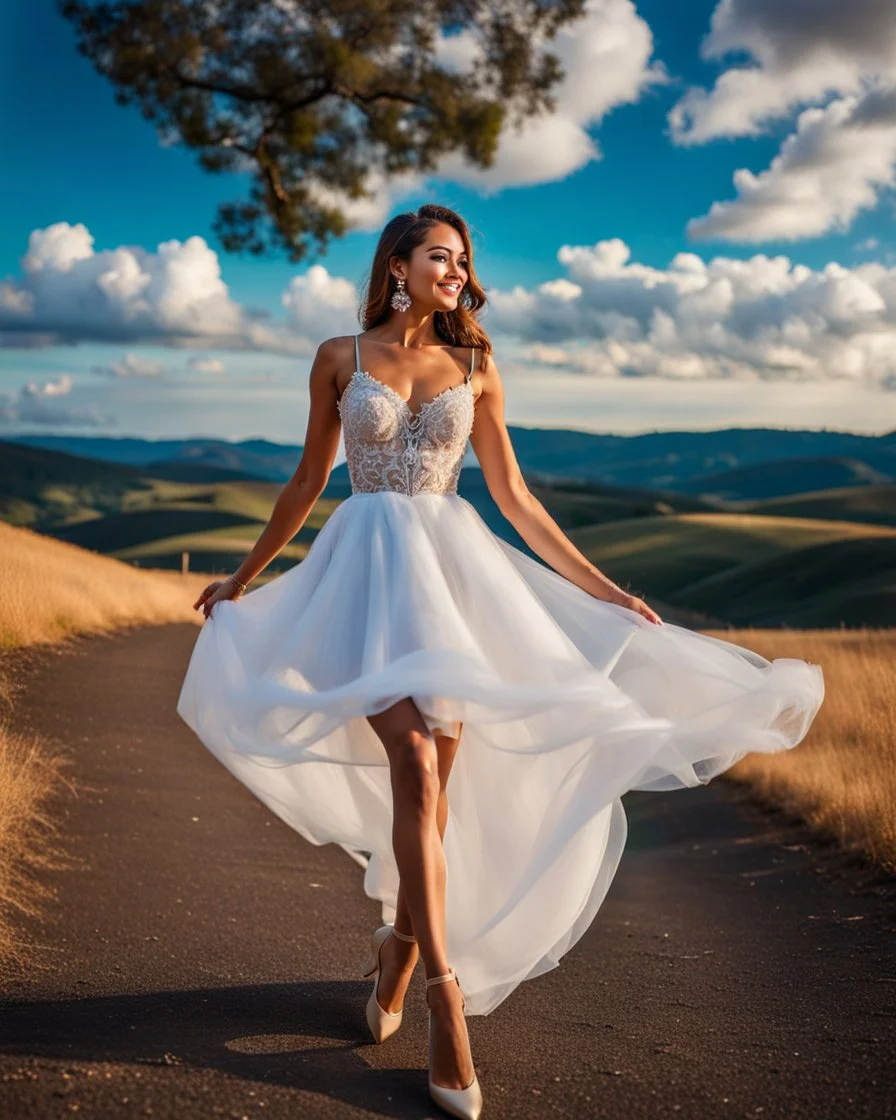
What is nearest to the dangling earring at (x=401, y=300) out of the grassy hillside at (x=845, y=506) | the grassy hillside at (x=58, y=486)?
the grassy hillside at (x=845, y=506)

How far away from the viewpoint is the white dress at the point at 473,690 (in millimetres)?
3412

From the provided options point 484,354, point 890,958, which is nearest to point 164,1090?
point 484,354

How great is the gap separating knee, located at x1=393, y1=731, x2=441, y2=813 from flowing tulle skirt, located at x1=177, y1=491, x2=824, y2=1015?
0.07 meters

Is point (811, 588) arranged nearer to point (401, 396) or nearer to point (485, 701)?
point (401, 396)

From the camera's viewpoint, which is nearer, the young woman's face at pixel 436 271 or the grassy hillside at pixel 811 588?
the young woman's face at pixel 436 271

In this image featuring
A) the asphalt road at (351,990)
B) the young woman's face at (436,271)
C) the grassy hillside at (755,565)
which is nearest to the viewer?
the asphalt road at (351,990)

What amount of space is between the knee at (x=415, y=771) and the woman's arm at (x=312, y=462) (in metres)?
1.06

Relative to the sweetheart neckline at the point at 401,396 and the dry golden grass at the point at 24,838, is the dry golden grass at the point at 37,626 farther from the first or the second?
the sweetheart neckline at the point at 401,396

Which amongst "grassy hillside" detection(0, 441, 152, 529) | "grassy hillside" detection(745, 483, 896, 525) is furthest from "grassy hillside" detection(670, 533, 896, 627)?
"grassy hillside" detection(0, 441, 152, 529)

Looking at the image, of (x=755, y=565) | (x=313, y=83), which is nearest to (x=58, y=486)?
(x=755, y=565)

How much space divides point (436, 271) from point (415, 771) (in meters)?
1.76

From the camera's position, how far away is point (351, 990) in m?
Result: 4.24

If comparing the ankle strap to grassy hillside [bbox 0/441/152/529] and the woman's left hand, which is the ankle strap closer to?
the woman's left hand

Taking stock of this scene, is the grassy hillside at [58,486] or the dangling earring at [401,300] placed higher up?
the dangling earring at [401,300]
